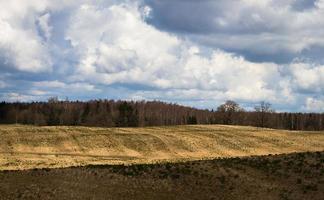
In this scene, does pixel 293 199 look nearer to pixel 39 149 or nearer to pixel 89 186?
pixel 89 186

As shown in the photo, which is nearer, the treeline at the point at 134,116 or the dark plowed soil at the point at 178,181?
the dark plowed soil at the point at 178,181

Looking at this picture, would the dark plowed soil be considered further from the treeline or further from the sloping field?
the treeline

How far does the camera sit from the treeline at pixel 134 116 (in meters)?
134

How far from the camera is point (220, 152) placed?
6094 cm

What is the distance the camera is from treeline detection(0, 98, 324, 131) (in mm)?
133750

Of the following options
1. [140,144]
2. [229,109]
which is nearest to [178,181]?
[140,144]

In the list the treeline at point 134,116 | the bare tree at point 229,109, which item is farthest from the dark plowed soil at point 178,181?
the bare tree at point 229,109

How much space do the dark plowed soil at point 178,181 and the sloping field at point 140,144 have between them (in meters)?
23.1

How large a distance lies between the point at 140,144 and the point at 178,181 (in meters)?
38.2

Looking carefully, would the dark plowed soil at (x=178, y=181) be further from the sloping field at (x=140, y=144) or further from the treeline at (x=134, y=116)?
the treeline at (x=134, y=116)

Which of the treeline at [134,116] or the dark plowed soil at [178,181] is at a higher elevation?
the treeline at [134,116]

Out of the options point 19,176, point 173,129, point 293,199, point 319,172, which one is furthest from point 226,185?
point 173,129

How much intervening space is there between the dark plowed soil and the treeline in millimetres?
95257

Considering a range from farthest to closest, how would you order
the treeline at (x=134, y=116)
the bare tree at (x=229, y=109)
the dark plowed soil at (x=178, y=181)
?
the bare tree at (x=229, y=109) < the treeline at (x=134, y=116) < the dark plowed soil at (x=178, y=181)
